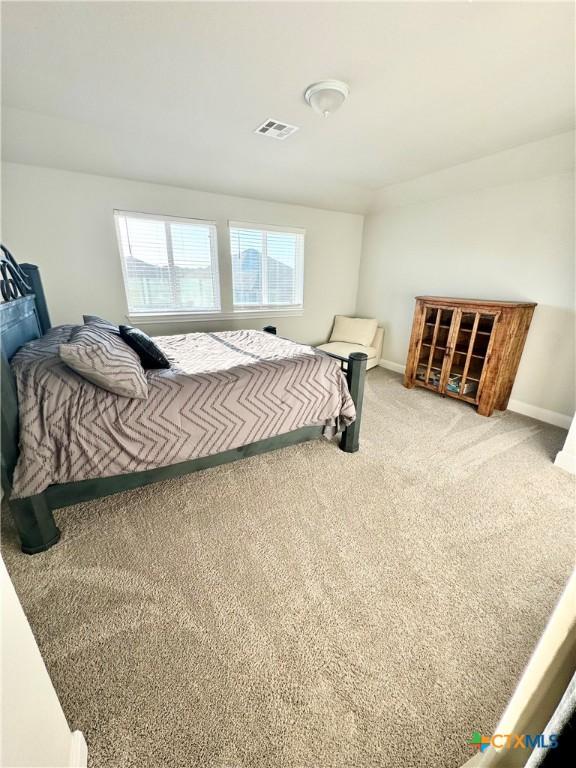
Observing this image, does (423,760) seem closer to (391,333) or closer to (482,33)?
(482,33)

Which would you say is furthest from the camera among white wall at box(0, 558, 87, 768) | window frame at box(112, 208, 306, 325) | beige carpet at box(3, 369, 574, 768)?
window frame at box(112, 208, 306, 325)

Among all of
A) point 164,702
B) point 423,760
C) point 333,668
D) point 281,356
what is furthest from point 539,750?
point 281,356

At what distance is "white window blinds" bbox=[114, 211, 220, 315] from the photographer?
3.38 meters

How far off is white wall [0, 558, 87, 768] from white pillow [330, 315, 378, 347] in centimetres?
435

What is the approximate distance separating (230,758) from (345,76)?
10.3 feet

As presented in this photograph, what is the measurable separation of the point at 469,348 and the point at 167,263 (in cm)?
348

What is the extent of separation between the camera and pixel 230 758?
93 cm

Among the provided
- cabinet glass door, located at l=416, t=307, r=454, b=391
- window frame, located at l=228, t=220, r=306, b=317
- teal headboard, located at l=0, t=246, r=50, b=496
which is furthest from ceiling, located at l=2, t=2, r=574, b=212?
cabinet glass door, located at l=416, t=307, r=454, b=391

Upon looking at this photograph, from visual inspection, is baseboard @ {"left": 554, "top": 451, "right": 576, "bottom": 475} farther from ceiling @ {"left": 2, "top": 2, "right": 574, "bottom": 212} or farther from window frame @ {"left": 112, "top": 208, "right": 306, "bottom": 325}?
window frame @ {"left": 112, "top": 208, "right": 306, "bottom": 325}

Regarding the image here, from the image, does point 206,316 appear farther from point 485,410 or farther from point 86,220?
point 485,410

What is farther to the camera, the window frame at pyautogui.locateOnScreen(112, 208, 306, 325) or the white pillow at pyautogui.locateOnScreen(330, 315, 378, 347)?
the white pillow at pyautogui.locateOnScreen(330, 315, 378, 347)

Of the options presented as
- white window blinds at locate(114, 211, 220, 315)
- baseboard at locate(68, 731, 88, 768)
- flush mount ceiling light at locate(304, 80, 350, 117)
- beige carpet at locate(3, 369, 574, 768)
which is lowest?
beige carpet at locate(3, 369, 574, 768)

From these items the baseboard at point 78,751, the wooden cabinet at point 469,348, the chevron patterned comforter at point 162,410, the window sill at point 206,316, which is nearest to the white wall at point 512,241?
the wooden cabinet at point 469,348

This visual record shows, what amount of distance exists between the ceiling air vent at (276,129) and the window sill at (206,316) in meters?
2.00
